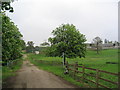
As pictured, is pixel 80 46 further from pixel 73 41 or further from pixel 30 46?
pixel 30 46

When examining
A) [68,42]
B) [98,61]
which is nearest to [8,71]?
[68,42]

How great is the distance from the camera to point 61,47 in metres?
25.2

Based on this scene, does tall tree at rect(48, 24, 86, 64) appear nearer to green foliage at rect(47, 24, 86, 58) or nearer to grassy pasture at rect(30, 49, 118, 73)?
green foliage at rect(47, 24, 86, 58)

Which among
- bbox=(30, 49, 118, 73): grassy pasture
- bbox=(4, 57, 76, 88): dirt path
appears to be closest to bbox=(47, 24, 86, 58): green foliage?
bbox=(30, 49, 118, 73): grassy pasture

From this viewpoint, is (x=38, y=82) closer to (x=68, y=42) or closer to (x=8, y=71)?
(x=8, y=71)

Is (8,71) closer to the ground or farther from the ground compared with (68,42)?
closer to the ground

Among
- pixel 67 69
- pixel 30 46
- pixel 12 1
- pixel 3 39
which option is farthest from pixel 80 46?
pixel 30 46

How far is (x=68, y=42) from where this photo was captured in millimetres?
25406

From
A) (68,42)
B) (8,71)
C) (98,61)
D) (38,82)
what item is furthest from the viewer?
(98,61)

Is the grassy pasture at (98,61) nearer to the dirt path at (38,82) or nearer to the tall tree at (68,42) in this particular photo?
the tall tree at (68,42)

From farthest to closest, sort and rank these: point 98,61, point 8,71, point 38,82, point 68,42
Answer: point 98,61
point 68,42
point 8,71
point 38,82

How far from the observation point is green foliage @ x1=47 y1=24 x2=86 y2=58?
24.9 m

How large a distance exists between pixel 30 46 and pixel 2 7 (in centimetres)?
13606

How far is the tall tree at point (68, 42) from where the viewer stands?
81.7 feet
